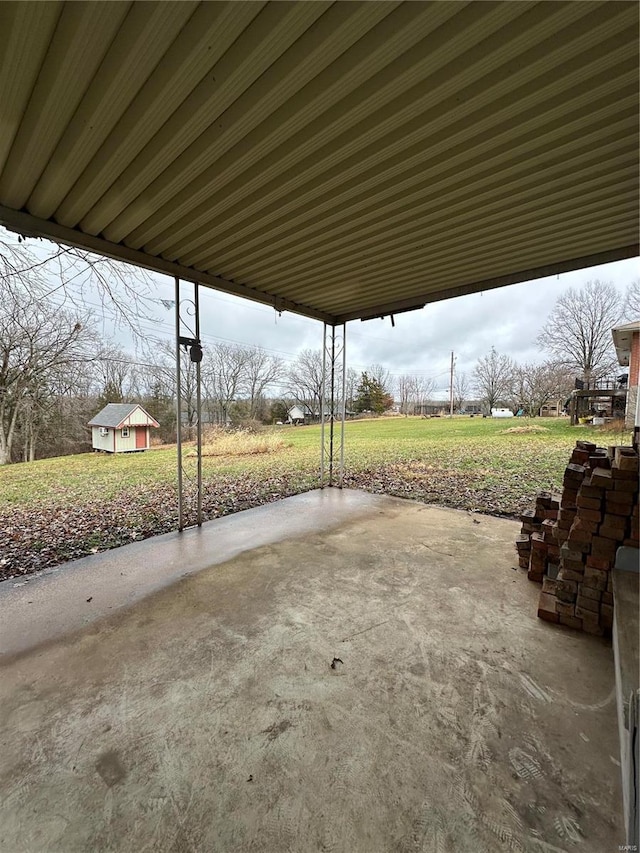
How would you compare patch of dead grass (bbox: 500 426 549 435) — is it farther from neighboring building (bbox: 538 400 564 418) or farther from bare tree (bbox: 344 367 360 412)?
bare tree (bbox: 344 367 360 412)

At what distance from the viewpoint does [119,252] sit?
2.90 meters

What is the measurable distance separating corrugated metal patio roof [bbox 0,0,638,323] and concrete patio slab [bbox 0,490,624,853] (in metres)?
2.74

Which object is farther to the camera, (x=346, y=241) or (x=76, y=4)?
(x=346, y=241)

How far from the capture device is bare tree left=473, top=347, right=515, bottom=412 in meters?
17.0

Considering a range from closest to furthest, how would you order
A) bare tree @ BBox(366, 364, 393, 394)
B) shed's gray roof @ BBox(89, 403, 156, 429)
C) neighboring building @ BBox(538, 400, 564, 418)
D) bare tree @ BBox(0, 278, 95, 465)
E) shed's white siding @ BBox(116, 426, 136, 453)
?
1. bare tree @ BBox(0, 278, 95, 465)
2. shed's gray roof @ BBox(89, 403, 156, 429)
3. shed's white siding @ BBox(116, 426, 136, 453)
4. neighboring building @ BBox(538, 400, 564, 418)
5. bare tree @ BBox(366, 364, 393, 394)

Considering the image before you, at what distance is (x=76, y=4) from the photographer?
1.13m

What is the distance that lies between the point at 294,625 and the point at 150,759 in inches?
37.2

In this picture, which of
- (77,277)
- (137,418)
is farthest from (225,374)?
(77,277)

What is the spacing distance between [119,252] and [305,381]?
1173 cm

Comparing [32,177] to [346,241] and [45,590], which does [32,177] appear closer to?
[346,241]

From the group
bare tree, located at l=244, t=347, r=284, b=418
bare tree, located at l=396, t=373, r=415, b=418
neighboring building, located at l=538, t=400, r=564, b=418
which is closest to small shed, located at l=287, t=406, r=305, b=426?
bare tree, located at l=244, t=347, r=284, b=418

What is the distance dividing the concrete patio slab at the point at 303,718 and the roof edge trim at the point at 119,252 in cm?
274

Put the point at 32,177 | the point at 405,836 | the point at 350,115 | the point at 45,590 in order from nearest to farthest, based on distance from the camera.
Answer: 1. the point at 405,836
2. the point at 350,115
3. the point at 32,177
4. the point at 45,590

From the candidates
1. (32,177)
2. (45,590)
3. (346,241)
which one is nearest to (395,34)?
(346,241)
